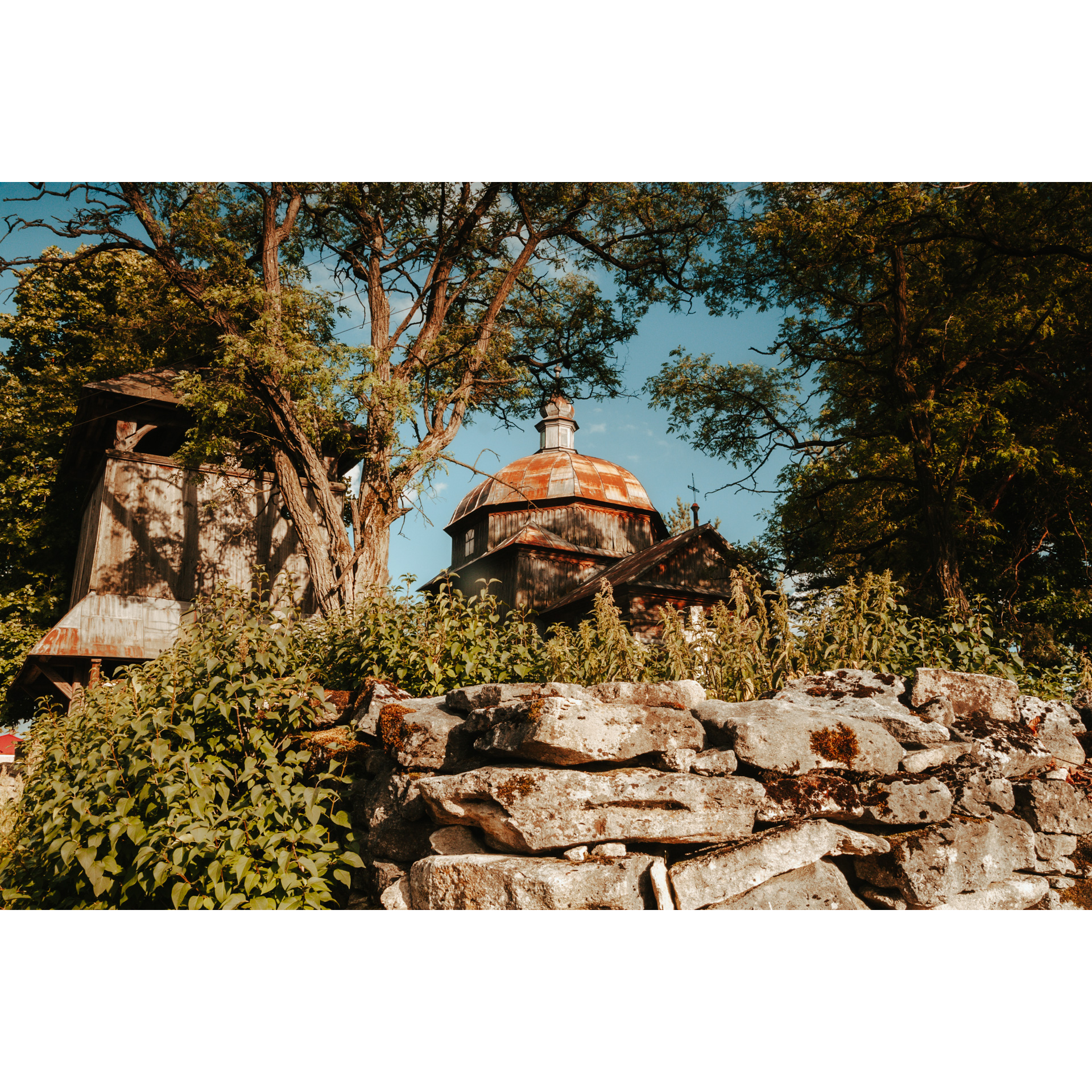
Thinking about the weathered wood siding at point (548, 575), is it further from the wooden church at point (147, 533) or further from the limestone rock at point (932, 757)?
the limestone rock at point (932, 757)

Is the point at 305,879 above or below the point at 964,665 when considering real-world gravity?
below

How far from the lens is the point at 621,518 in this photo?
16.2m

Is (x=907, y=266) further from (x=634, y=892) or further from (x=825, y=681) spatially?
(x=634, y=892)

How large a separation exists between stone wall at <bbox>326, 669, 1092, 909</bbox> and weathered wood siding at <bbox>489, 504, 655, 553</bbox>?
1208cm

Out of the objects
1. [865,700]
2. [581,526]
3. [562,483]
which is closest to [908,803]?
[865,700]

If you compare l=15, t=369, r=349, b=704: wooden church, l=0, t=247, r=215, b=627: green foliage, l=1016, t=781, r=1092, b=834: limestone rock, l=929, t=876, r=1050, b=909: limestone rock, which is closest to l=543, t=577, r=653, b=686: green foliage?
l=929, t=876, r=1050, b=909: limestone rock

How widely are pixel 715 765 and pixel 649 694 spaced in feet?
1.31

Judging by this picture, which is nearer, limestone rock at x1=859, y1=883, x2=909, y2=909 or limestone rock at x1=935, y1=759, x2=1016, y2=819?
limestone rock at x1=859, y1=883, x2=909, y2=909

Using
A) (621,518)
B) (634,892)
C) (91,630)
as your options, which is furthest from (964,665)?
(621,518)

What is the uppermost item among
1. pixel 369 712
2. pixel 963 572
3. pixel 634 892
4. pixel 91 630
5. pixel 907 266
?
pixel 907 266

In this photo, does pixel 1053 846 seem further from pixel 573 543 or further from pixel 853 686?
pixel 573 543

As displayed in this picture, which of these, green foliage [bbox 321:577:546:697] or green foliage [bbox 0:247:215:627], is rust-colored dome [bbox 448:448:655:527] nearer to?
green foliage [bbox 0:247:215:627]

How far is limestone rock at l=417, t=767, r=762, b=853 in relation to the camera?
275 centimetres

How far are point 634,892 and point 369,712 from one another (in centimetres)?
147
